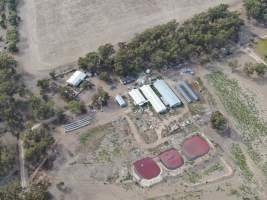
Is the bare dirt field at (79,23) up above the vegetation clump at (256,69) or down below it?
above

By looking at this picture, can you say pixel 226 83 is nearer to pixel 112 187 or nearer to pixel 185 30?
pixel 185 30

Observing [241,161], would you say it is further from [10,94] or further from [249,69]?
[10,94]

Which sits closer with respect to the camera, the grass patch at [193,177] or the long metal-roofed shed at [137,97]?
the grass patch at [193,177]

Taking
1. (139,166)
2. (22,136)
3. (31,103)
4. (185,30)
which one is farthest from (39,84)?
(185,30)

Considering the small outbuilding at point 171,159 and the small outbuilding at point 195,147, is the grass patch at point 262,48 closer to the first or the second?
the small outbuilding at point 195,147

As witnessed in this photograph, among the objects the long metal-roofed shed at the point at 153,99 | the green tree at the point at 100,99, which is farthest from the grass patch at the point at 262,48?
the green tree at the point at 100,99

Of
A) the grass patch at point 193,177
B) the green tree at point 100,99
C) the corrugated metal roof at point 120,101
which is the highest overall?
the green tree at point 100,99

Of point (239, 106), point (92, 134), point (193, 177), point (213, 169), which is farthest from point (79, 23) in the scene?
point (213, 169)
